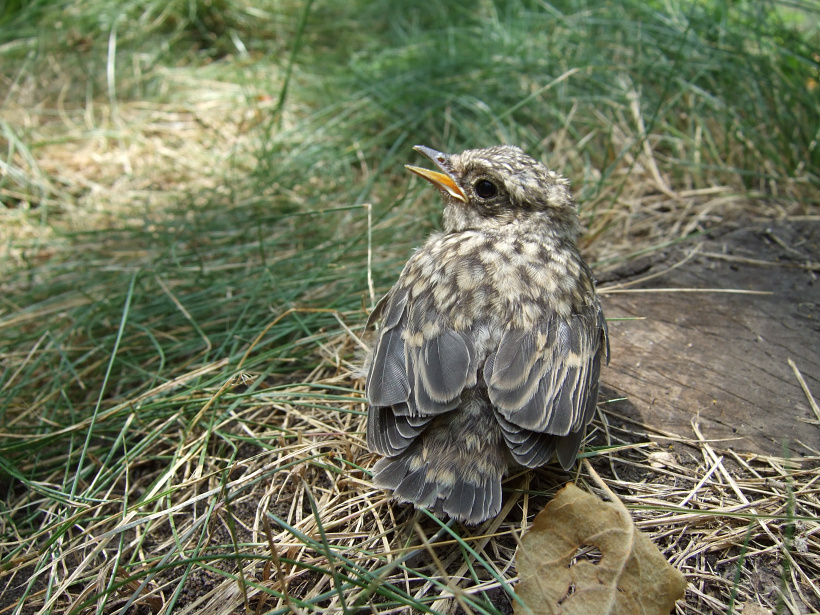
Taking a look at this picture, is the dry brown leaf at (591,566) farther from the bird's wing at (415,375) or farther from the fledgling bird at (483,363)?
the bird's wing at (415,375)

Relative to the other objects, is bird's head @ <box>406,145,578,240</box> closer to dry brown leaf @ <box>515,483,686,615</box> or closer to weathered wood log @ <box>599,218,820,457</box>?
weathered wood log @ <box>599,218,820,457</box>

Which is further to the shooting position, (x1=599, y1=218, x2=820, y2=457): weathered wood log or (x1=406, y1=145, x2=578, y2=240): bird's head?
(x1=406, y1=145, x2=578, y2=240): bird's head

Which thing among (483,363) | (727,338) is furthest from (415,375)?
(727,338)

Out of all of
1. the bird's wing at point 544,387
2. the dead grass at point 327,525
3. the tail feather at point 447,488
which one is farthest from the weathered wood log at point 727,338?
the tail feather at point 447,488

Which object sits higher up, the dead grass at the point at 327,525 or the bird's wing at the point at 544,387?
the bird's wing at the point at 544,387

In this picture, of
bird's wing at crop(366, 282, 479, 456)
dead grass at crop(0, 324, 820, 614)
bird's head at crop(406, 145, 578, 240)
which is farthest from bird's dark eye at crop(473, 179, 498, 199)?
dead grass at crop(0, 324, 820, 614)

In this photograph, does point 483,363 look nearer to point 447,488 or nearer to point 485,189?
point 447,488
